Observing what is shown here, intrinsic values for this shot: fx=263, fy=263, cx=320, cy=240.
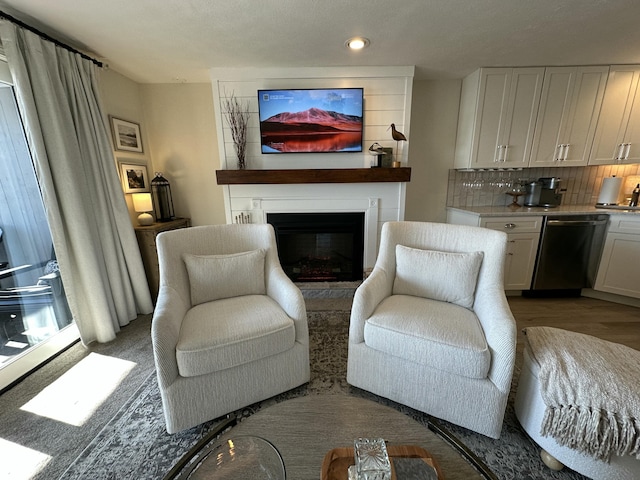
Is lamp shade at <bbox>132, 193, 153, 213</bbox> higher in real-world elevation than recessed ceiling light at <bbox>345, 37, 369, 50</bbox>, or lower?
lower

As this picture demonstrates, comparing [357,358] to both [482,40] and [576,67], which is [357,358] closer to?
[482,40]

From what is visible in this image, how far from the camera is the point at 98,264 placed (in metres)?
2.03

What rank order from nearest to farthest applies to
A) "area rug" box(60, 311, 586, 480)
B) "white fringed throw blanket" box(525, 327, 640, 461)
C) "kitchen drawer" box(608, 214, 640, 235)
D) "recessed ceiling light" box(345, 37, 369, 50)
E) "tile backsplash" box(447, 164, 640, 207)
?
"white fringed throw blanket" box(525, 327, 640, 461), "area rug" box(60, 311, 586, 480), "recessed ceiling light" box(345, 37, 369, 50), "kitchen drawer" box(608, 214, 640, 235), "tile backsplash" box(447, 164, 640, 207)

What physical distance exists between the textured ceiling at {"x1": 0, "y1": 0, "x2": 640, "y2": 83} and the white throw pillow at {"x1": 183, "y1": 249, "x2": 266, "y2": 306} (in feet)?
5.04

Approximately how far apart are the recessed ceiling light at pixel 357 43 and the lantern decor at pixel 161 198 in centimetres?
230

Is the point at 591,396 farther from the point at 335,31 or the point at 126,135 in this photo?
the point at 126,135

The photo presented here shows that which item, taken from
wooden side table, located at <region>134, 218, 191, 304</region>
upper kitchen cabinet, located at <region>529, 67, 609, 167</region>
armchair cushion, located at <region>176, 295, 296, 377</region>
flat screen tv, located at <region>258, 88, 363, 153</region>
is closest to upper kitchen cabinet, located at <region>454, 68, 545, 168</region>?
upper kitchen cabinet, located at <region>529, 67, 609, 167</region>

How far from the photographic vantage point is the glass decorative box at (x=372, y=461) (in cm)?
67

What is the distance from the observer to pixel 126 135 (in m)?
2.66

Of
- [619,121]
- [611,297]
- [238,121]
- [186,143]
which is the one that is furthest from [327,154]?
[611,297]

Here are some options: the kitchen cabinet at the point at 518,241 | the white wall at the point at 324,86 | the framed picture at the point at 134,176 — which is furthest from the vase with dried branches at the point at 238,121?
the kitchen cabinet at the point at 518,241

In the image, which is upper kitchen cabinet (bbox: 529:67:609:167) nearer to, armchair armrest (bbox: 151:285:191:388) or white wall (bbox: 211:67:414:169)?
white wall (bbox: 211:67:414:169)

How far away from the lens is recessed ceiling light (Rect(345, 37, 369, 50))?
2.01 metres

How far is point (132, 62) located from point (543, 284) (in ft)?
14.7
